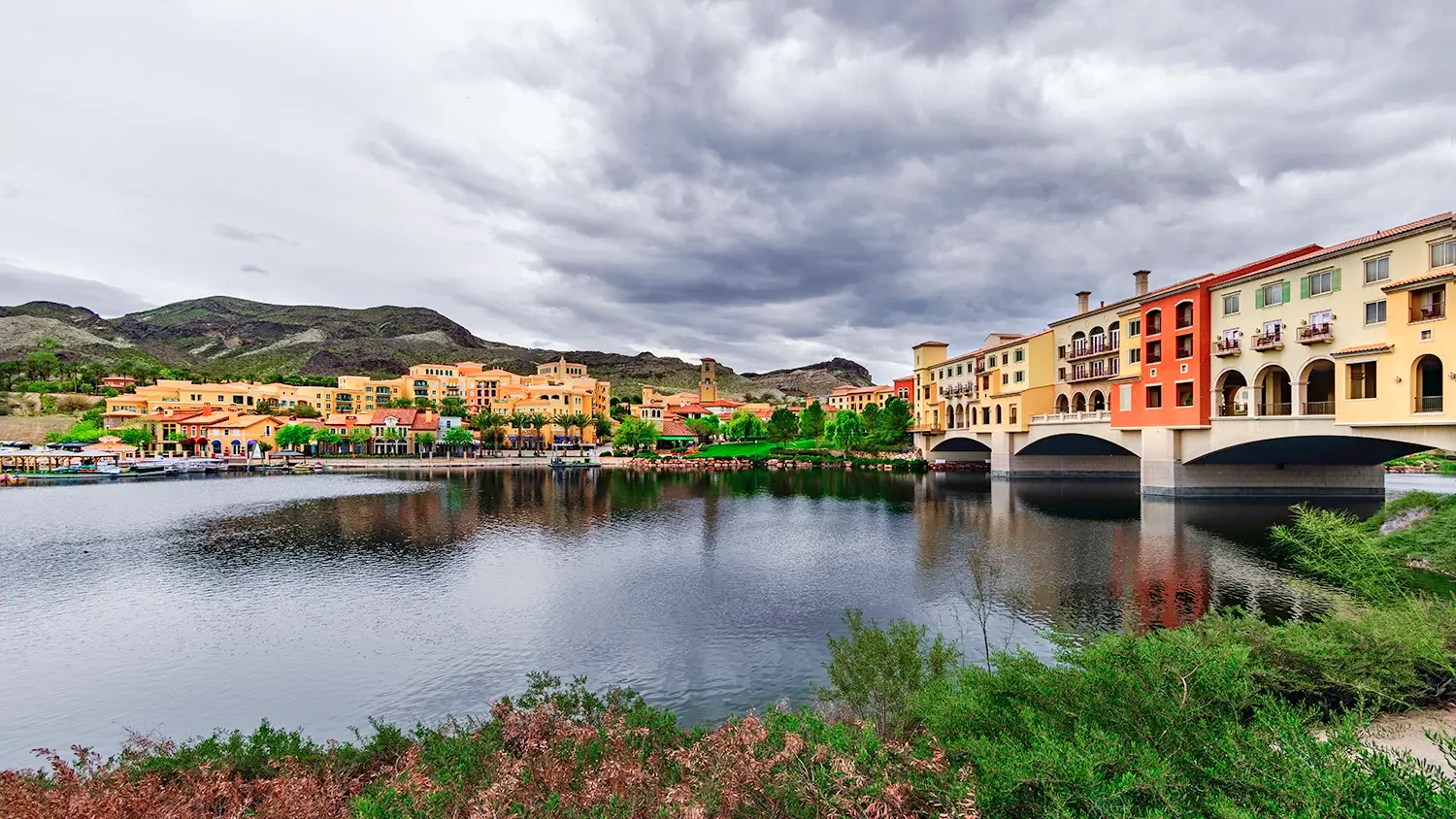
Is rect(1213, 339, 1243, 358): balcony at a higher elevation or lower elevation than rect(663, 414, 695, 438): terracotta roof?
higher

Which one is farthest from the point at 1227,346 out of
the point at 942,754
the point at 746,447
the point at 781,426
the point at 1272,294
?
the point at 746,447

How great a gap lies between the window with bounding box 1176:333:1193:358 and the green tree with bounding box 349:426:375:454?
115 m

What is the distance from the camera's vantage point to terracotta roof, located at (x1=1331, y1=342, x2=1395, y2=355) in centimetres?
2859

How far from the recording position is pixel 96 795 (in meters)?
7.14

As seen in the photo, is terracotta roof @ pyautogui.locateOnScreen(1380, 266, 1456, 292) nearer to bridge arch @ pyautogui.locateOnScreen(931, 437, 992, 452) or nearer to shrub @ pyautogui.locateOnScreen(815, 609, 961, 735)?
shrub @ pyautogui.locateOnScreen(815, 609, 961, 735)

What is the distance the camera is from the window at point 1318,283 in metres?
31.8

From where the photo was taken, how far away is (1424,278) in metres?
26.8

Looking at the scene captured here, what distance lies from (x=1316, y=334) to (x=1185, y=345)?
8.35m

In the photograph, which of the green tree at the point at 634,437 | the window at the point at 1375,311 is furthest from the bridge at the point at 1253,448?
the green tree at the point at 634,437

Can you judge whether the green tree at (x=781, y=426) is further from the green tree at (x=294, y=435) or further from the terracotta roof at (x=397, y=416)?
the green tree at (x=294, y=435)

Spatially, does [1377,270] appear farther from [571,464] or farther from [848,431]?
[571,464]

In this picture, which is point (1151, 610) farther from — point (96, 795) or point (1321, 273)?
point (1321, 273)

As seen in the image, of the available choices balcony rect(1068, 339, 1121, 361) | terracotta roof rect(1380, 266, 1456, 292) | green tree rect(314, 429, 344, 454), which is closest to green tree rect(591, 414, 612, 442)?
green tree rect(314, 429, 344, 454)

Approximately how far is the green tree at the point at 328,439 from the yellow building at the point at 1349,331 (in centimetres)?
11991
